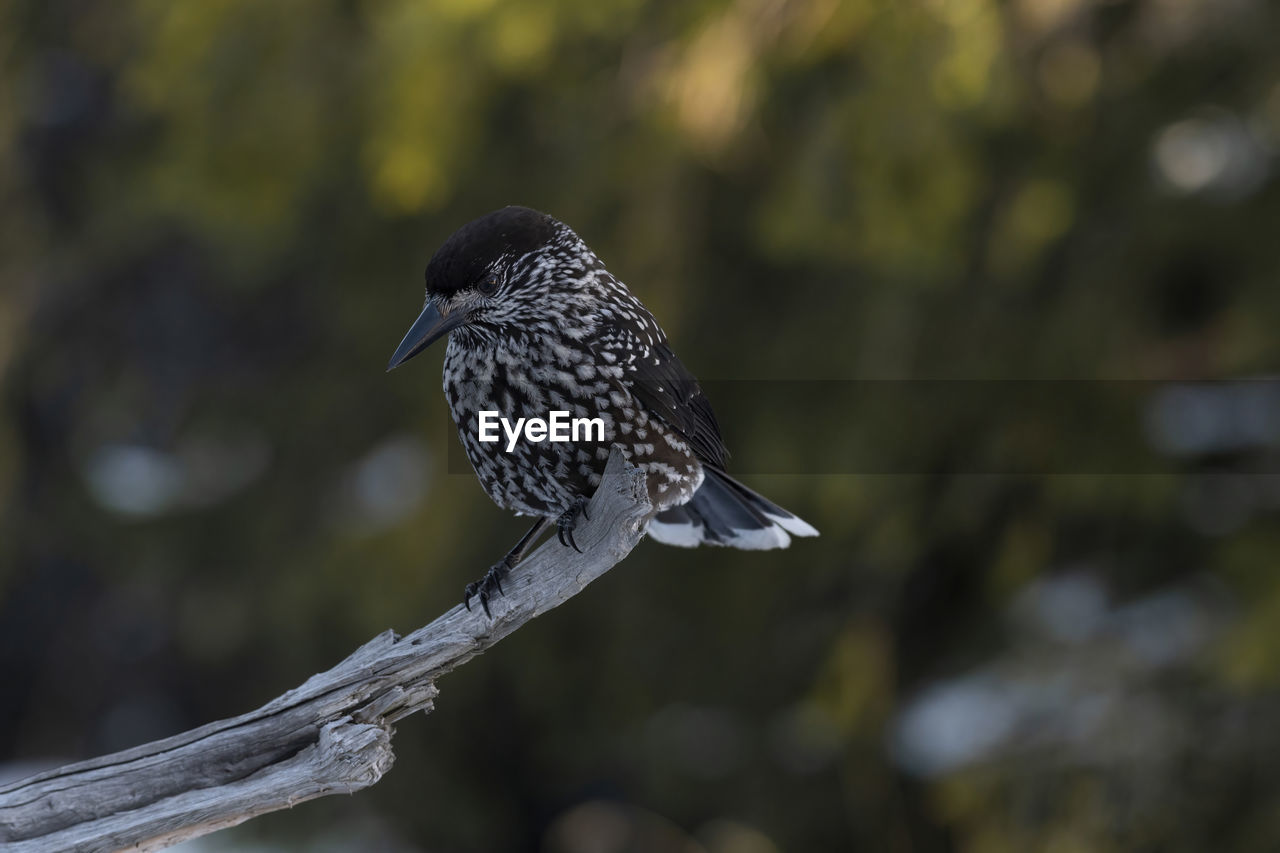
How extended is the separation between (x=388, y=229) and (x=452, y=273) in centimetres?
327

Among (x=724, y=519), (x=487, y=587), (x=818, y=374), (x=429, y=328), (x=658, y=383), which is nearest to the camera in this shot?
(x=429, y=328)

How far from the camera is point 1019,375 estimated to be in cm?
432

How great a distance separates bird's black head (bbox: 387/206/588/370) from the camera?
2111 millimetres

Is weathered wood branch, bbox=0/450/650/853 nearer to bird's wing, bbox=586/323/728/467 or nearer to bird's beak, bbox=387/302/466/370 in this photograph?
bird's wing, bbox=586/323/728/467

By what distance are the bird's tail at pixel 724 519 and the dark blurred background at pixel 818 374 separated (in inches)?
43.3

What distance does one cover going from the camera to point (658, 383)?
93.4 inches

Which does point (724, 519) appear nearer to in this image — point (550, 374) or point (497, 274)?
point (550, 374)

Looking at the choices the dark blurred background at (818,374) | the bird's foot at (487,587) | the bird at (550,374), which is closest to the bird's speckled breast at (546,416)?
the bird at (550,374)

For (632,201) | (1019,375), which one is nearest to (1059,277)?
(1019,375)

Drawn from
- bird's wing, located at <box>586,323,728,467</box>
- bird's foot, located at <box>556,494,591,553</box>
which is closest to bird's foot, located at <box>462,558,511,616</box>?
bird's foot, located at <box>556,494,591,553</box>

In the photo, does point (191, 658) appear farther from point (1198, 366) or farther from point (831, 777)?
point (1198, 366)

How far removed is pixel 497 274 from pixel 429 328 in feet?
0.65

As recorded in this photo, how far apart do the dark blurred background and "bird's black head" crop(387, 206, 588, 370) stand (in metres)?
1.24

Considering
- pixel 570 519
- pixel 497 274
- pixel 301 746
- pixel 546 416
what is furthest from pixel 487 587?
pixel 497 274
